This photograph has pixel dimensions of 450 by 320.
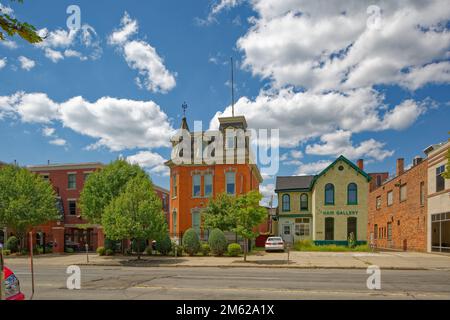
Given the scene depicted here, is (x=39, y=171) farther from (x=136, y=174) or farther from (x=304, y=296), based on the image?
(x=304, y=296)

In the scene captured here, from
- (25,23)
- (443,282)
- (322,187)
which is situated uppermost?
(25,23)

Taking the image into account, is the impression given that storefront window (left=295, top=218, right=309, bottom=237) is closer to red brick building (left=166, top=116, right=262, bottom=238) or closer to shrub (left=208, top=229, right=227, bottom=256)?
red brick building (left=166, top=116, right=262, bottom=238)

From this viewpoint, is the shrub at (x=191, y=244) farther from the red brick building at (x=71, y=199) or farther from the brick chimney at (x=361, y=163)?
the brick chimney at (x=361, y=163)

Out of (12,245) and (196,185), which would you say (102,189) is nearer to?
(196,185)

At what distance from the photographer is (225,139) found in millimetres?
34625

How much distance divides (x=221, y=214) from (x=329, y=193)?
1425 cm

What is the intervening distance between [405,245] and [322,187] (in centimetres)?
1006

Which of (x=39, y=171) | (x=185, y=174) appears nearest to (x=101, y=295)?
(x=185, y=174)

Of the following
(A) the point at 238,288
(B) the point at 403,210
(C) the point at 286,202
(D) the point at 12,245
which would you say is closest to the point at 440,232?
(B) the point at 403,210

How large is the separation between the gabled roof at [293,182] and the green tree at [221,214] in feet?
42.1

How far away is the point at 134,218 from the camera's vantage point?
79.8 feet

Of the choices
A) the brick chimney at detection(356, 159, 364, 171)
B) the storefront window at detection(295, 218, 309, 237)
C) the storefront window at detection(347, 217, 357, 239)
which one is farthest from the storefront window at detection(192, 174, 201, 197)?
the brick chimney at detection(356, 159, 364, 171)

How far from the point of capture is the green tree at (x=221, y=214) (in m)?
28.9

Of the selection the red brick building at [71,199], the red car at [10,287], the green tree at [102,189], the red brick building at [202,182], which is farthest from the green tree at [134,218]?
the red car at [10,287]
